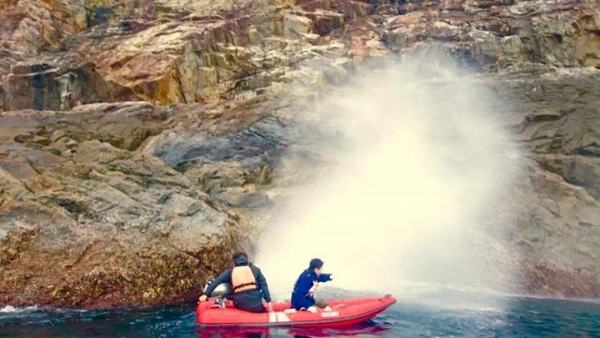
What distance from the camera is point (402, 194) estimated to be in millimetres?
27109

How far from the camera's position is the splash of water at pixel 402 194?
74.1 ft

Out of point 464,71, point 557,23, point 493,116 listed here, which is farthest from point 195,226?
point 557,23

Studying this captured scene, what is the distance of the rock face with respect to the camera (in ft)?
58.1

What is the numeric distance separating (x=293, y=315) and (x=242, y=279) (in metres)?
1.54

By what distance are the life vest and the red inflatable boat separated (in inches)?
21.6

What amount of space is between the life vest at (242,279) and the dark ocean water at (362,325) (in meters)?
1.01

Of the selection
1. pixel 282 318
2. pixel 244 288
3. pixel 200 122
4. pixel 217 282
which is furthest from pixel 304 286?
pixel 200 122

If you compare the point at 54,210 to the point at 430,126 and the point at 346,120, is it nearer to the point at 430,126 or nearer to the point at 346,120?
the point at 346,120

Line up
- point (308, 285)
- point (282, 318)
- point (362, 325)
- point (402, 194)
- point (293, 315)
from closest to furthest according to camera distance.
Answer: point (282, 318), point (293, 315), point (308, 285), point (362, 325), point (402, 194)

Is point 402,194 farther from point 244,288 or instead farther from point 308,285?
point 244,288

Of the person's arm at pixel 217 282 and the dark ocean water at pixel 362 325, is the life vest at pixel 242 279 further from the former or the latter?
the dark ocean water at pixel 362 325

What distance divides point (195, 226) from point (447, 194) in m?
13.0

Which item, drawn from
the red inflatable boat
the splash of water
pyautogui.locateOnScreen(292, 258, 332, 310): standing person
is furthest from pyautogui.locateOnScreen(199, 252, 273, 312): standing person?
the splash of water

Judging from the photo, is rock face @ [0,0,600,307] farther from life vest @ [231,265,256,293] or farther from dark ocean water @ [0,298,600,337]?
life vest @ [231,265,256,293]
